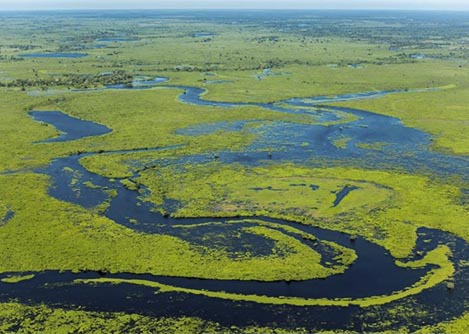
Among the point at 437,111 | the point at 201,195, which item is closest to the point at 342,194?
the point at 201,195

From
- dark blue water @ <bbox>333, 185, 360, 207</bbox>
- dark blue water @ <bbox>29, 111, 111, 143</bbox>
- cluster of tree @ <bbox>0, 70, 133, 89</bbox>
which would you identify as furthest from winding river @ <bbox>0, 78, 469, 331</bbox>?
cluster of tree @ <bbox>0, 70, 133, 89</bbox>

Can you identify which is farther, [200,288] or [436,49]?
[436,49]

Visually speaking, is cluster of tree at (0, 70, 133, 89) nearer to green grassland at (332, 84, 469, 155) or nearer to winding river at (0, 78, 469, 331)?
winding river at (0, 78, 469, 331)

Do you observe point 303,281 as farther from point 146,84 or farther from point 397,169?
point 146,84

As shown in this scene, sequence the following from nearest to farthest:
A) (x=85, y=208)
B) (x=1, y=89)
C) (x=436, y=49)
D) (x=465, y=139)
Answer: (x=85, y=208) → (x=465, y=139) → (x=1, y=89) → (x=436, y=49)

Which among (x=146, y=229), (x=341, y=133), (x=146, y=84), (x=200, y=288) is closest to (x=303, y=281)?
(x=200, y=288)

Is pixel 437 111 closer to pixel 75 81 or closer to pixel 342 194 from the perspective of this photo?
pixel 342 194

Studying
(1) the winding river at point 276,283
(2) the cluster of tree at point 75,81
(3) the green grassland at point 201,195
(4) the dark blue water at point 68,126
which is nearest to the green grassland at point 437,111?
(3) the green grassland at point 201,195

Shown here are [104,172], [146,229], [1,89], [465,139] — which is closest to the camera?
[146,229]
